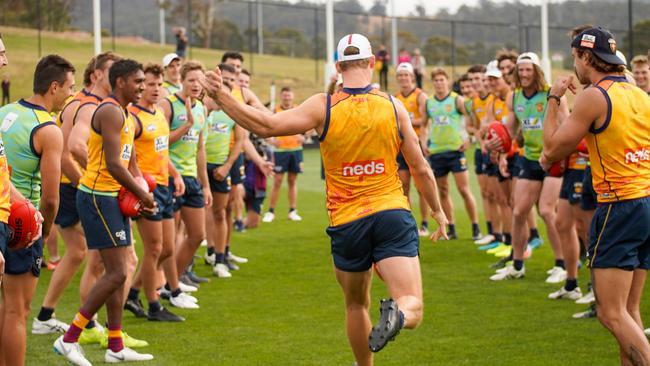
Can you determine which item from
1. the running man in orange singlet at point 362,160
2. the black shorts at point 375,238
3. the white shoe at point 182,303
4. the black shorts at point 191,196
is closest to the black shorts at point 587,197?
the running man in orange singlet at point 362,160

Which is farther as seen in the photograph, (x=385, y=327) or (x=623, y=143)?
(x=623, y=143)

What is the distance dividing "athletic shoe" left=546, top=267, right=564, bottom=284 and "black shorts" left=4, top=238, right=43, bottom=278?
6.64 metres

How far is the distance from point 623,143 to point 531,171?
15.9 feet

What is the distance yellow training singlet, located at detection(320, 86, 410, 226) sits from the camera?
21.1ft

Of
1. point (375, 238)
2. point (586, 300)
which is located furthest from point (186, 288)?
point (375, 238)

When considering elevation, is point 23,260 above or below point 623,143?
below

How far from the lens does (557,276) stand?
37.9 ft

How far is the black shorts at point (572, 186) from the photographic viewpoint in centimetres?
1023

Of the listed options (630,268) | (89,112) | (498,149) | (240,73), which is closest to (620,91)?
(630,268)

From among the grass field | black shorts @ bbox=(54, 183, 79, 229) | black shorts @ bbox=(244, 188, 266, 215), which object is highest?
black shorts @ bbox=(54, 183, 79, 229)

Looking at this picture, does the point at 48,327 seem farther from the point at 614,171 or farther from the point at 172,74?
the point at 614,171

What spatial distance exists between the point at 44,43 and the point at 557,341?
39.2 meters

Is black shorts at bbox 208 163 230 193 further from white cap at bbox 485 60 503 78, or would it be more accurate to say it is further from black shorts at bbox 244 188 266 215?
black shorts at bbox 244 188 266 215

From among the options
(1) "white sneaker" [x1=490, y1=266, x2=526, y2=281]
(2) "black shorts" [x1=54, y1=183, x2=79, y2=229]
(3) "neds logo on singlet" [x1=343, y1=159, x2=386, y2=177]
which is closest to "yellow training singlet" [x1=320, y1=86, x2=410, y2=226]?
(3) "neds logo on singlet" [x1=343, y1=159, x2=386, y2=177]
